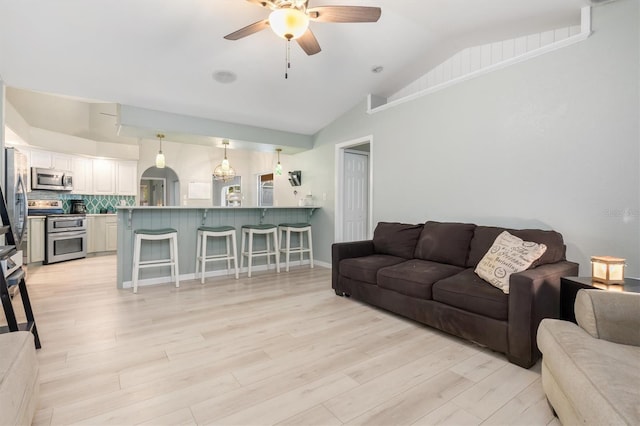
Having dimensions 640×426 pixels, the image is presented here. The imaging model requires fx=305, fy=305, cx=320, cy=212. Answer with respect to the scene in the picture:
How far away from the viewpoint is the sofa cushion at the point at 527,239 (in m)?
2.36

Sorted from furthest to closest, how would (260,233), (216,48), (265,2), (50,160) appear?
(50,160), (260,233), (216,48), (265,2)

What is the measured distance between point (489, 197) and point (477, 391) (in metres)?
2.03

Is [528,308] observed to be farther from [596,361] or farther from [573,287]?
[596,361]

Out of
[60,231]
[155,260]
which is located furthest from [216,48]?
[60,231]

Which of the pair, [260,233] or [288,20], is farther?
[260,233]

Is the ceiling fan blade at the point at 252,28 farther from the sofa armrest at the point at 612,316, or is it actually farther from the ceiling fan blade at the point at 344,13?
the sofa armrest at the point at 612,316

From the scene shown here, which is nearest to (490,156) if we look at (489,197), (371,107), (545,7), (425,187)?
(489,197)

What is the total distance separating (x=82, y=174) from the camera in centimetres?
650

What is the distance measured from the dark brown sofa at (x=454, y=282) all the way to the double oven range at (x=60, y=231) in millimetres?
5330

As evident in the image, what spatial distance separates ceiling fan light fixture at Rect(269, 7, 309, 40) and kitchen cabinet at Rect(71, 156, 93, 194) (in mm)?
6458

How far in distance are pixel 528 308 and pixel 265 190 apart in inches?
289

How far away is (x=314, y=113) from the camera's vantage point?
15.7 ft

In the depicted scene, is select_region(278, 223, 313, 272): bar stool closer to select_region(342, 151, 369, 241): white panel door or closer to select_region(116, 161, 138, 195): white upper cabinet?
select_region(342, 151, 369, 241): white panel door

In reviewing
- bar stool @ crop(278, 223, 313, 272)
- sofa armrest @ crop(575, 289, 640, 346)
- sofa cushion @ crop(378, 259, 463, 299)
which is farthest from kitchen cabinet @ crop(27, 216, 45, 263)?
sofa armrest @ crop(575, 289, 640, 346)
